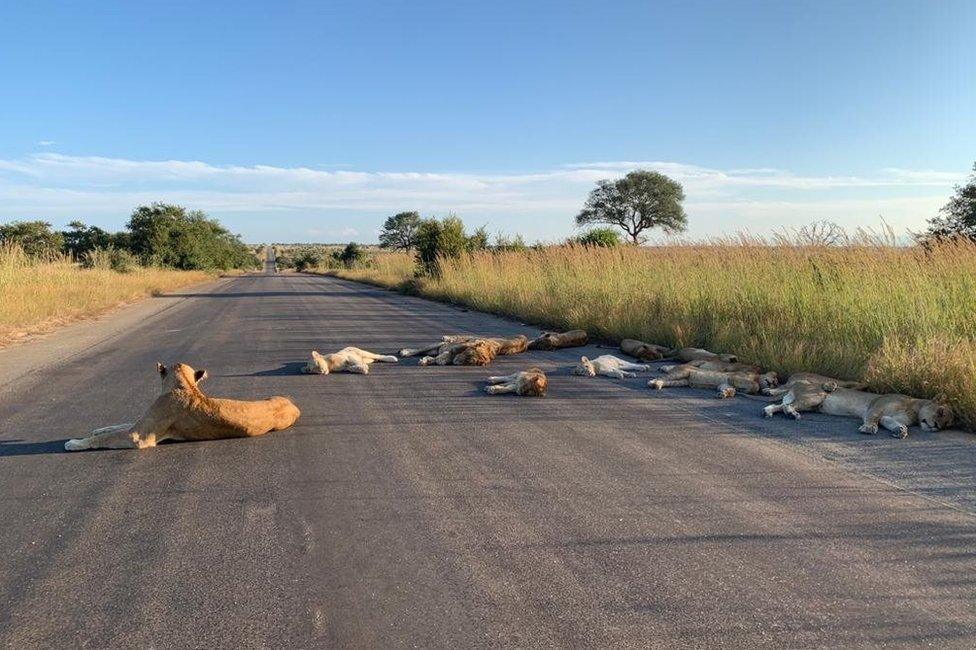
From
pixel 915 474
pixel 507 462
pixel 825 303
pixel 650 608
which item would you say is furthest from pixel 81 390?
pixel 825 303

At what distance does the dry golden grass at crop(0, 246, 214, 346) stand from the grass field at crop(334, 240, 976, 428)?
11.0 meters

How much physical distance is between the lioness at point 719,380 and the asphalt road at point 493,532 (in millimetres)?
675

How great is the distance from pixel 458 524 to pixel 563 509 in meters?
0.65

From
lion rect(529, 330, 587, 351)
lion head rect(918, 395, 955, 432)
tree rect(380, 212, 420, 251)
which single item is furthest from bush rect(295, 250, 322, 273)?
lion head rect(918, 395, 955, 432)

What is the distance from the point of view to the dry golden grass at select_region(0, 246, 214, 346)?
1553 centimetres

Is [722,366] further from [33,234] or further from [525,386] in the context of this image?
[33,234]

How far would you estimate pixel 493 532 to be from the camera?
3.90m

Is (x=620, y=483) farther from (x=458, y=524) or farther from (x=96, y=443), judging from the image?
(x=96, y=443)

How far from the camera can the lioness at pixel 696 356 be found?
28.3 feet

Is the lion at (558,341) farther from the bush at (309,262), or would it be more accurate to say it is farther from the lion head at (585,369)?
the bush at (309,262)

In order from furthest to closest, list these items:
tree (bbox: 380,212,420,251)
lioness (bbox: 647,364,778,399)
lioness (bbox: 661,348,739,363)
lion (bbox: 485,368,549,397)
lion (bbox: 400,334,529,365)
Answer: tree (bbox: 380,212,420,251) → lion (bbox: 400,334,529,365) → lioness (bbox: 661,348,739,363) → lioness (bbox: 647,364,778,399) → lion (bbox: 485,368,549,397)

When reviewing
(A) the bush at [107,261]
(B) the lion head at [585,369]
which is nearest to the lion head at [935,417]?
(B) the lion head at [585,369]

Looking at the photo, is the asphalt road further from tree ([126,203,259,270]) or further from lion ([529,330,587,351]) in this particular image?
tree ([126,203,259,270])

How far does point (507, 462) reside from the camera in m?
5.18
